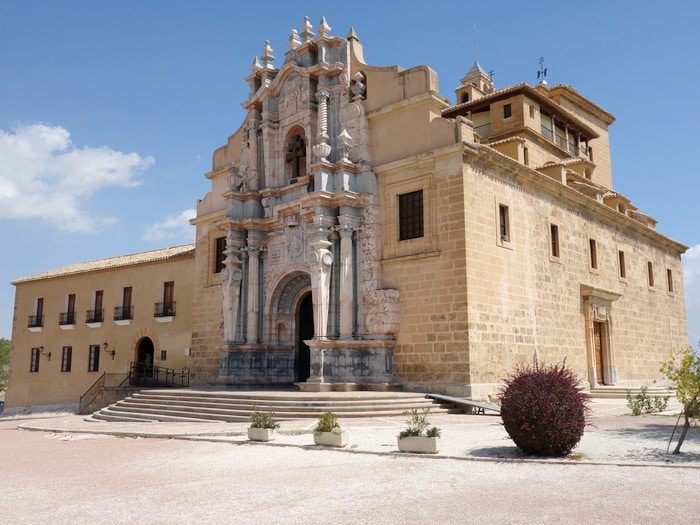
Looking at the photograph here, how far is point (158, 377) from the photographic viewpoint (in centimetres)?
2645

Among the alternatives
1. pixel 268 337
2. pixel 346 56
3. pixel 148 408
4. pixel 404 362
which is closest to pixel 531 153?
pixel 346 56

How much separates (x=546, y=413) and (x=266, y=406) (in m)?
8.68

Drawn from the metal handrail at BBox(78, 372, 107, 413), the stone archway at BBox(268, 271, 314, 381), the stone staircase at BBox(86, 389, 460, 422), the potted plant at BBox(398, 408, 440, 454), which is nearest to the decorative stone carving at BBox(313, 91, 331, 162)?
the stone archway at BBox(268, 271, 314, 381)

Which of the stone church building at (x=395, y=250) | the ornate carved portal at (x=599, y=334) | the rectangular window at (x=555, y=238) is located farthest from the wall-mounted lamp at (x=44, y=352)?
the ornate carved portal at (x=599, y=334)

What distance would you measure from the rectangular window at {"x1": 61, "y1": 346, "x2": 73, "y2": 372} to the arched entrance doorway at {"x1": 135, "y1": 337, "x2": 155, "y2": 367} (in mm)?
4879

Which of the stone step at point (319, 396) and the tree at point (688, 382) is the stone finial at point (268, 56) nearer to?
the stone step at point (319, 396)

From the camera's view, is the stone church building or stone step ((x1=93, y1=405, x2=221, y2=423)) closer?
stone step ((x1=93, y1=405, x2=221, y2=423))

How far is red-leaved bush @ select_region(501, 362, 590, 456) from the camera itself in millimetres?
8914

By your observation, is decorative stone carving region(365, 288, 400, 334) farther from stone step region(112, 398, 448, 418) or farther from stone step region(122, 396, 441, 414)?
stone step region(112, 398, 448, 418)

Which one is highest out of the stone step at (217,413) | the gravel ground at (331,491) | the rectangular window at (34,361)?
the rectangular window at (34,361)

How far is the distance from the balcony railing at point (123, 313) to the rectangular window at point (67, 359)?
12.7ft

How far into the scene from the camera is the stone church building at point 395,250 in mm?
18078

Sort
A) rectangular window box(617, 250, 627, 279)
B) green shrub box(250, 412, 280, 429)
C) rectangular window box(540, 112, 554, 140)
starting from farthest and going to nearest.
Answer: rectangular window box(617, 250, 627, 279)
rectangular window box(540, 112, 554, 140)
green shrub box(250, 412, 280, 429)

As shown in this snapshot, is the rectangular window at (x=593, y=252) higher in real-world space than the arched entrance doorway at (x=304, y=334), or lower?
higher
